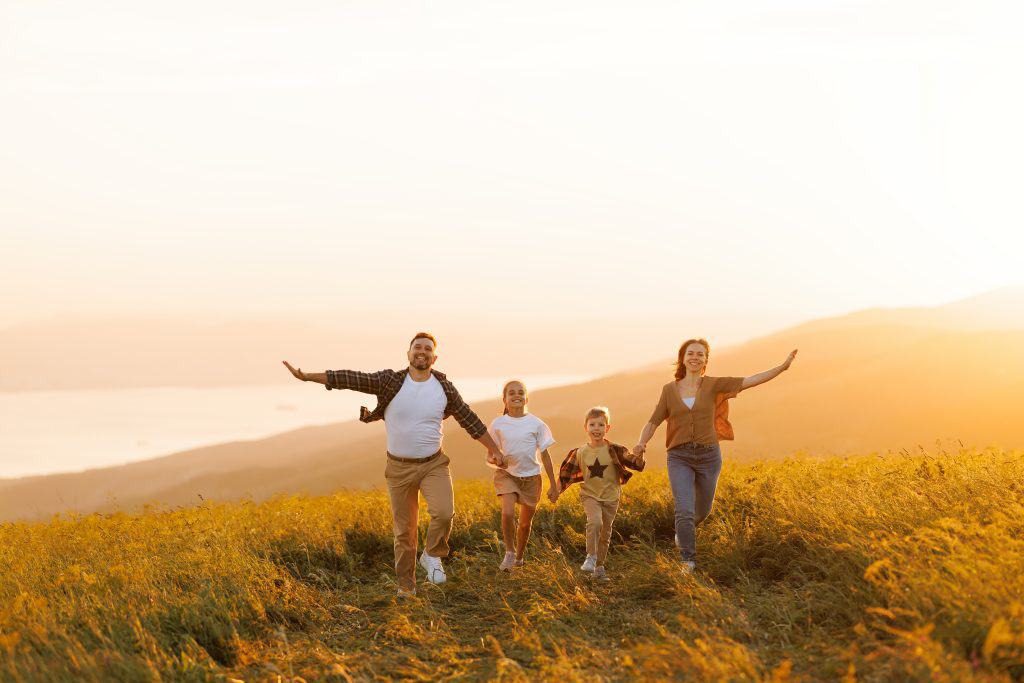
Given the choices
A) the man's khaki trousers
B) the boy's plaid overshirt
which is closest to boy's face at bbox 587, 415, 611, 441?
the boy's plaid overshirt

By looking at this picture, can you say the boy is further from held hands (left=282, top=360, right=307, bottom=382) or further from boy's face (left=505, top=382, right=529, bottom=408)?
held hands (left=282, top=360, right=307, bottom=382)

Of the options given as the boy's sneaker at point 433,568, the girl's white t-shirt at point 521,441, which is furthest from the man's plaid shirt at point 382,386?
the boy's sneaker at point 433,568

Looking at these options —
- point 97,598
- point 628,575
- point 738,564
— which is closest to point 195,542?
point 97,598

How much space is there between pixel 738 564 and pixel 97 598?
557 centimetres

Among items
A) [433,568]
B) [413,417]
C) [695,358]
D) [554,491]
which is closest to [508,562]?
[433,568]

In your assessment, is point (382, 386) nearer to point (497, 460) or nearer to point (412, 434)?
point (412, 434)

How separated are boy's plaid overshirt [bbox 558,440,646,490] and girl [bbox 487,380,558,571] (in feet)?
0.53

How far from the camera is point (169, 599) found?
7332mm

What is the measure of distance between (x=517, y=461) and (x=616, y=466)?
1010 millimetres

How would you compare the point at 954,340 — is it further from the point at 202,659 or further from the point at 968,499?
the point at 202,659

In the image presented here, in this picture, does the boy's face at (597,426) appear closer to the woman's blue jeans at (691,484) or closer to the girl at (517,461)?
the girl at (517,461)

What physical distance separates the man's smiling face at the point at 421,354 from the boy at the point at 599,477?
1.69 metres

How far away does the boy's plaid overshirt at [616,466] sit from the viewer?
362 inches

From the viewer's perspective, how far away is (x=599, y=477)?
9203 millimetres
